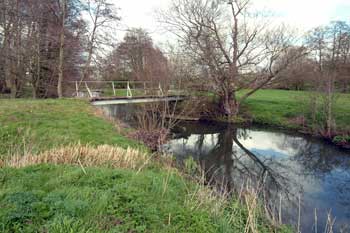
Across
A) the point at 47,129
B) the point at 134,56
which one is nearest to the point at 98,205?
the point at 47,129

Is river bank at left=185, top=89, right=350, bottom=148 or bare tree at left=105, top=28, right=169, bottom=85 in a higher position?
bare tree at left=105, top=28, right=169, bottom=85

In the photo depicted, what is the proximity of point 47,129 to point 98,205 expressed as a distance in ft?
19.2

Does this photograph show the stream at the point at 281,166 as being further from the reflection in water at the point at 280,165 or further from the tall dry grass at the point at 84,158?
the tall dry grass at the point at 84,158

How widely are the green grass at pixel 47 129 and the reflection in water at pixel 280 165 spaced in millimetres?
3560

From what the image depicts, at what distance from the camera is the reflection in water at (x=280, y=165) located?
6464mm

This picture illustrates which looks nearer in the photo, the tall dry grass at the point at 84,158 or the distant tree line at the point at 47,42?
the tall dry grass at the point at 84,158

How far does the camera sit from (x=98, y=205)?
10.3 ft

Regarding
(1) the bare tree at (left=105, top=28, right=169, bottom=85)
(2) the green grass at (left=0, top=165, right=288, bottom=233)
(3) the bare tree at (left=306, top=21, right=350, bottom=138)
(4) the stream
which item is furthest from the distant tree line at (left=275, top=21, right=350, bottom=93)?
(2) the green grass at (left=0, top=165, right=288, bottom=233)

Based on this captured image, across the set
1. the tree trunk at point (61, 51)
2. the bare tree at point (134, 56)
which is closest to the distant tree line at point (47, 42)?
the tree trunk at point (61, 51)

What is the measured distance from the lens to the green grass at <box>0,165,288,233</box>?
272 cm

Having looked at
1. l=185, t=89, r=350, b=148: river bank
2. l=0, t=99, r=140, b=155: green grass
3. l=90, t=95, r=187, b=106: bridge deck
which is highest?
l=90, t=95, r=187, b=106: bridge deck

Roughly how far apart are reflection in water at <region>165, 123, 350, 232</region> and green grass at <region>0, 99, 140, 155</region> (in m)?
3.56

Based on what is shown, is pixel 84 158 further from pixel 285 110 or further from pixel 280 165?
pixel 285 110

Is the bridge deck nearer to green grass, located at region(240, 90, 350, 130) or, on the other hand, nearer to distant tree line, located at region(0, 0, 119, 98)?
distant tree line, located at region(0, 0, 119, 98)
